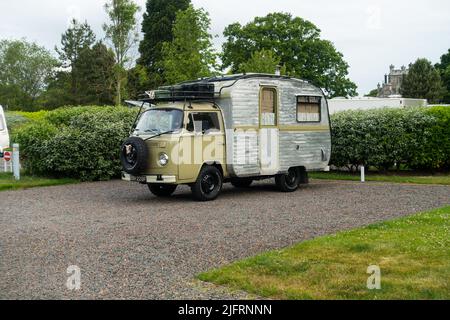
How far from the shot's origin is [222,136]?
13.8 m

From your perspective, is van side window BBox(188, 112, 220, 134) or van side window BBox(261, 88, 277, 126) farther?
van side window BBox(261, 88, 277, 126)

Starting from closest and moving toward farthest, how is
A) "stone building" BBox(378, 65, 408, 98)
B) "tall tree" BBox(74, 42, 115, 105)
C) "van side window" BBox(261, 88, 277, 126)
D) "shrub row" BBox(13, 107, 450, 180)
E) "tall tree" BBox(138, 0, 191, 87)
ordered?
"van side window" BBox(261, 88, 277, 126) < "shrub row" BBox(13, 107, 450, 180) < "tall tree" BBox(138, 0, 191, 87) < "tall tree" BBox(74, 42, 115, 105) < "stone building" BBox(378, 65, 408, 98)

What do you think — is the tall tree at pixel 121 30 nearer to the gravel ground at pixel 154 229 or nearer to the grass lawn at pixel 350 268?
the gravel ground at pixel 154 229

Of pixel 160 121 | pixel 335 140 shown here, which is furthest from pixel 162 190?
pixel 335 140

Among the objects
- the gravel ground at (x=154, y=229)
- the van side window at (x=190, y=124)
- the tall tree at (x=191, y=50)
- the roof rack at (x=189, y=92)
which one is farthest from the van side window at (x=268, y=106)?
the tall tree at (x=191, y=50)

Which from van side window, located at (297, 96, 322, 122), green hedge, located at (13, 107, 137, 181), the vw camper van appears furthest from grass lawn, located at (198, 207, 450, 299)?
green hedge, located at (13, 107, 137, 181)

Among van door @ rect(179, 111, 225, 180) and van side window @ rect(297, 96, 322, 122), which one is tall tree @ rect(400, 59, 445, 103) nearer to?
van side window @ rect(297, 96, 322, 122)

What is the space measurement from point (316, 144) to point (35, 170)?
8.88m

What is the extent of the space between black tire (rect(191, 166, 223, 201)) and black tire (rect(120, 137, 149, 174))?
1.29 metres

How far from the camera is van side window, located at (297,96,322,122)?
Answer: 615 inches

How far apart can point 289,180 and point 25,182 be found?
773 centimetres

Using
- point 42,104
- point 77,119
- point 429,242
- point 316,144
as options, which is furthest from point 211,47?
point 42,104

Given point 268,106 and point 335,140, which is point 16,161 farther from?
point 335,140

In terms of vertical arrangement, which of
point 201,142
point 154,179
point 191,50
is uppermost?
point 191,50
